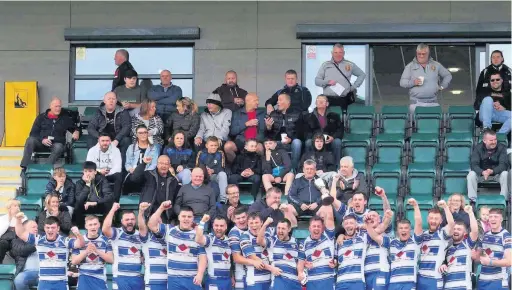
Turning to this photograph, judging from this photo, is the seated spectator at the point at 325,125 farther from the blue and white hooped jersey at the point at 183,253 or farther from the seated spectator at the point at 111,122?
the blue and white hooped jersey at the point at 183,253

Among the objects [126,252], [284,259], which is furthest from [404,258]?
[126,252]

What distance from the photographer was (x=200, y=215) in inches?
681

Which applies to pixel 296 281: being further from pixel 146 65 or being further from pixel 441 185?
pixel 146 65

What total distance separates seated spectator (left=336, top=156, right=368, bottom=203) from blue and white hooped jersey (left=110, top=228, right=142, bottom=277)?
2674 millimetres

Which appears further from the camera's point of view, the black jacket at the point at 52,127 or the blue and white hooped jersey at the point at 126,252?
Result: the black jacket at the point at 52,127

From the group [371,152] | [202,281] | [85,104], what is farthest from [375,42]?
[202,281]

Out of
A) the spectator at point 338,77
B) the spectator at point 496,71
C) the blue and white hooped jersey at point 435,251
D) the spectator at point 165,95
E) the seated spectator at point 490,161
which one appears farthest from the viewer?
the spectator at point 338,77

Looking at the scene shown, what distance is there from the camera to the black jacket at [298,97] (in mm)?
19422

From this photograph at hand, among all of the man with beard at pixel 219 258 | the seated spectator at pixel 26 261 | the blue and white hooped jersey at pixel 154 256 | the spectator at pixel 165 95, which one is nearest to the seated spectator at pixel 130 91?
the spectator at pixel 165 95

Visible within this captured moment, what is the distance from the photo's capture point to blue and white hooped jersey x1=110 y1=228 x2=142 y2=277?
54.2ft

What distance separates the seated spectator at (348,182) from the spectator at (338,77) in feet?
8.87

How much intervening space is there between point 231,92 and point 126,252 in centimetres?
400

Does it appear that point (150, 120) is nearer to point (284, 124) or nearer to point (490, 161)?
point (284, 124)

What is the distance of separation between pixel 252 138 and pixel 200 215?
175cm
